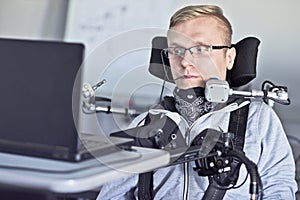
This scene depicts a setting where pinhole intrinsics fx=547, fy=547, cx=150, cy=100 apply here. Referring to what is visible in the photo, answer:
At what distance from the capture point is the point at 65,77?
72cm

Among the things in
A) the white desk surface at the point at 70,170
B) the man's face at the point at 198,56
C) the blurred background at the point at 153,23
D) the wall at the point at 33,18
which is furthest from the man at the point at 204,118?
the wall at the point at 33,18

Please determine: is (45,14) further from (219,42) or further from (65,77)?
(65,77)

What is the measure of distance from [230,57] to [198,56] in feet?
0.48

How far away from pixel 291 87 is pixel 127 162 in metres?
1.60

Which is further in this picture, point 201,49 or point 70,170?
point 201,49

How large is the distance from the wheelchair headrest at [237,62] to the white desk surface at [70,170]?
2.23 ft

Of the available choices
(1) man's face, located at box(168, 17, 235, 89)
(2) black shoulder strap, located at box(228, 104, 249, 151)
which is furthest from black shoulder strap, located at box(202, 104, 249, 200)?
(1) man's face, located at box(168, 17, 235, 89)

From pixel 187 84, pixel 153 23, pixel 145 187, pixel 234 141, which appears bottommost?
pixel 145 187

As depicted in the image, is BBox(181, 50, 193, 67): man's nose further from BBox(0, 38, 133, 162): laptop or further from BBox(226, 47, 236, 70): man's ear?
BBox(0, 38, 133, 162): laptop

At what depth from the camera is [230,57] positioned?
4.94 feet

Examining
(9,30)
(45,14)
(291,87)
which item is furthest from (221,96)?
(9,30)

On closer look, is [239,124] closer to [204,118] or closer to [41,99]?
[204,118]

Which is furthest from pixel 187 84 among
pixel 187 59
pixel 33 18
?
pixel 33 18

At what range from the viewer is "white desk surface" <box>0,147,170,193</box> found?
652 millimetres
